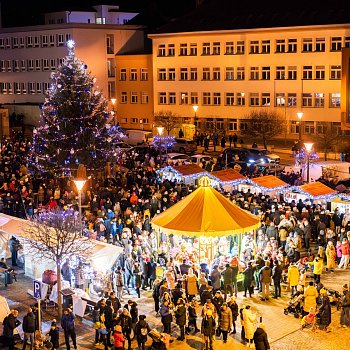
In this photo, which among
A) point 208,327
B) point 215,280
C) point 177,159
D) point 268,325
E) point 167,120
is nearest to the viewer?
point 208,327

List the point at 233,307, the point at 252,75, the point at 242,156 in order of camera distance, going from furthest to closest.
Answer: the point at 252,75 → the point at 242,156 → the point at 233,307

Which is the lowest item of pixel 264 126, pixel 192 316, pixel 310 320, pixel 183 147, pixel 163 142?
pixel 310 320

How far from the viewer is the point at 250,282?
22.4m

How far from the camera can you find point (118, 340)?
1798 cm

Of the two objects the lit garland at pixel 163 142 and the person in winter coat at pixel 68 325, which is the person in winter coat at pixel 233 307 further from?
the lit garland at pixel 163 142

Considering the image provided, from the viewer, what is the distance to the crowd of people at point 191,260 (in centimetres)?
1892

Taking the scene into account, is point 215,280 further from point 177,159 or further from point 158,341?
point 177,159

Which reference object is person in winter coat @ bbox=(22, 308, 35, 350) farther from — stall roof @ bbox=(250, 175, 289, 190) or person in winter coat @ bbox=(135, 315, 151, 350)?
stall roof @ bbox=(250, 175, 289, 190)

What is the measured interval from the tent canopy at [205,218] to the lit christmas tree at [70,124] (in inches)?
534

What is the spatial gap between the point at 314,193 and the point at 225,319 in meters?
13.2

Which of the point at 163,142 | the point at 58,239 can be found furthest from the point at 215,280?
the point at 163,142

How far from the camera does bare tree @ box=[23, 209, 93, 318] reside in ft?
68.5

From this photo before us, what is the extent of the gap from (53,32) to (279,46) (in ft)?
76.1

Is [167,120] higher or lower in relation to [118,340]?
higher
